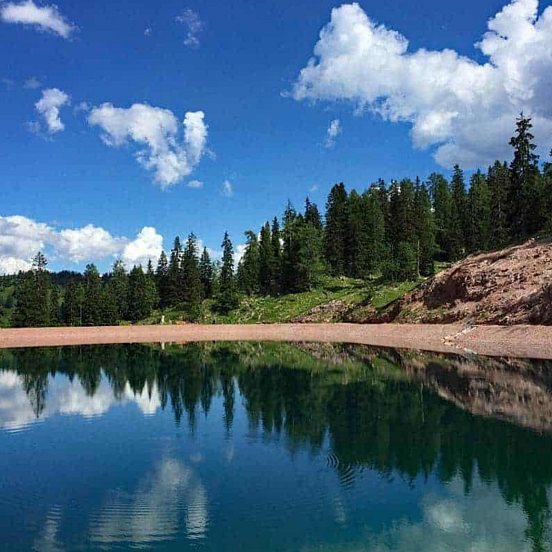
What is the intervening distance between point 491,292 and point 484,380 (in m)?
31.6

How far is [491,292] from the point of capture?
60688mm

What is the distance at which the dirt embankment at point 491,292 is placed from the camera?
179 ft

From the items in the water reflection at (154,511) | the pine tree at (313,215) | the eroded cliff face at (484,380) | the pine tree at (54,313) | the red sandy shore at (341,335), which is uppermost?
the pine tree at (313,215)

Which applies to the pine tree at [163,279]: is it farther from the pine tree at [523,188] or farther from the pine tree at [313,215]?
the pine tree at [523,188]

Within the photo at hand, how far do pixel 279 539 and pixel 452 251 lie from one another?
111 m

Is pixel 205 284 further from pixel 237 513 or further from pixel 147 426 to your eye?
pixel 237 513

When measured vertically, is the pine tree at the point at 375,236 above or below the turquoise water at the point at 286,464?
above

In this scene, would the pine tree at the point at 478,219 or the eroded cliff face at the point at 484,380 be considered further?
the pine tree at the point at 478,219

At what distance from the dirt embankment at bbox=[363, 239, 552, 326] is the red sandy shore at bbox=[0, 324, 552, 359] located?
2098 millimetres

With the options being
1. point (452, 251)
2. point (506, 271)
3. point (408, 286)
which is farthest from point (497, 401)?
point (452, 251)

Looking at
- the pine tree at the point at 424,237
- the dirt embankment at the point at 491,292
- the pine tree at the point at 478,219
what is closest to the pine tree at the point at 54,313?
the dirt embankment at the point at 491,292

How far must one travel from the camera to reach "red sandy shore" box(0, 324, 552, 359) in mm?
49500

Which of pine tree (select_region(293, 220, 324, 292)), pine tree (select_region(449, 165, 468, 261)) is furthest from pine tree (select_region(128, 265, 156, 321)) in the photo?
pine tree (select_region(449, 165, 468, 261))

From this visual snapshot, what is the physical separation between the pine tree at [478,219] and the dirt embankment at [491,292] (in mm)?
35223
